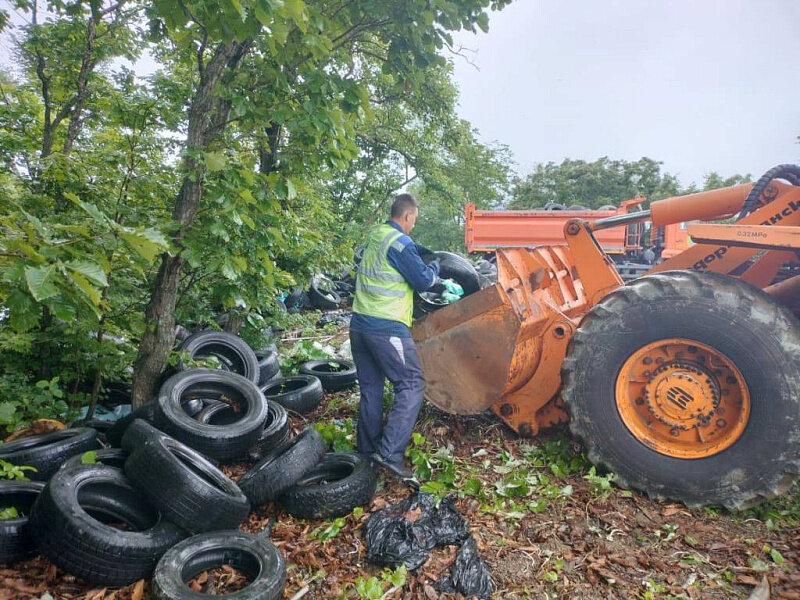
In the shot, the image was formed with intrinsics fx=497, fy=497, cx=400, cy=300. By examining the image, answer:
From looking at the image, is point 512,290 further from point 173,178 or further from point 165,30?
point 165,30

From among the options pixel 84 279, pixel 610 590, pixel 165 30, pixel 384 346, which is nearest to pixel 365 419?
pixel 384 346

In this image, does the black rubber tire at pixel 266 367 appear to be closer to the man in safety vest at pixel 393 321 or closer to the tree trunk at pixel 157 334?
the tree trunk at pixel 157 334

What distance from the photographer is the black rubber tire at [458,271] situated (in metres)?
4.31

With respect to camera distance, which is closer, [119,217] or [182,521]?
[182,521]

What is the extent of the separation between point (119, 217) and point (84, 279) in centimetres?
264

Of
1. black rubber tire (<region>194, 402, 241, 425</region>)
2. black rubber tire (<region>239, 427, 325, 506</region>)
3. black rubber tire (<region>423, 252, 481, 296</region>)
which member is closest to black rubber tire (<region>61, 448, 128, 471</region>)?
black rubber tire (<region>194, 402, 241, 425</region>)

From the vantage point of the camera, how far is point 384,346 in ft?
12.5

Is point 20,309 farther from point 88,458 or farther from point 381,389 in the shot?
point 381,389

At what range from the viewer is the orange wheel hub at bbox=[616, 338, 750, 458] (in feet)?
10.7

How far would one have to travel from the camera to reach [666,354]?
11.3 ft

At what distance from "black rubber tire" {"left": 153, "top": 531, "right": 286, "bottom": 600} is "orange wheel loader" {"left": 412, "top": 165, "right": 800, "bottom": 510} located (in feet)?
6.15

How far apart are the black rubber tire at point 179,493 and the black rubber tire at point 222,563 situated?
4.9 inches

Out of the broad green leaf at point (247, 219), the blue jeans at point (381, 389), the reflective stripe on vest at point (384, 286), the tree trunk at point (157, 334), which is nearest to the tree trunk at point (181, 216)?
the tree trunk at point (157, 334)

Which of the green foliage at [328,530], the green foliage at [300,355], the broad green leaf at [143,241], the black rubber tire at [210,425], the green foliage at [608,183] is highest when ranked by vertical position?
the green foliage at [608,183]
